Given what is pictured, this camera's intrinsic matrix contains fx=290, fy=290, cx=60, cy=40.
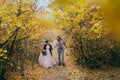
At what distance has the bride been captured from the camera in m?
15.1

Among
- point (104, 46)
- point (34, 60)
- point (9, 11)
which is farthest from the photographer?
point (34, 60)

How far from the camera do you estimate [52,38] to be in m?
20.3

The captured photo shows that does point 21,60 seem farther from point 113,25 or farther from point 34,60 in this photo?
point 113,25

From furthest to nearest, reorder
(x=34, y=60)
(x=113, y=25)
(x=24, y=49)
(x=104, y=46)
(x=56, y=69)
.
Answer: (x=34, y=60) < (x=56, y=69) < (x=104, y=46) < (x=24, y=49) < (x=113, y=25)

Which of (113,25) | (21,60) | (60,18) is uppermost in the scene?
(60,18)

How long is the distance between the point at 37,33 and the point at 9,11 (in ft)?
12.2

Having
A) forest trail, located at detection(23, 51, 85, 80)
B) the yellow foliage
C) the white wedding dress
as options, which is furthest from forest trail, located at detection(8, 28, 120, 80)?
the yellow foliage

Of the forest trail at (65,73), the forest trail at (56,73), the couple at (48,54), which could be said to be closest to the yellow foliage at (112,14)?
the forest trail at (65,73)

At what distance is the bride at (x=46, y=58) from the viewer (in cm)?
1514

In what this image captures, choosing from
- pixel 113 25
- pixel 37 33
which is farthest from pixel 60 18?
pixel 113 25

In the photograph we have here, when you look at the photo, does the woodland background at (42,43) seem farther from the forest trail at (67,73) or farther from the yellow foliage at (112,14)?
the yellow foliage at (112,14)

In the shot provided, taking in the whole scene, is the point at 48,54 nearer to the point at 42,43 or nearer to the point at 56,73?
the point at 42,43

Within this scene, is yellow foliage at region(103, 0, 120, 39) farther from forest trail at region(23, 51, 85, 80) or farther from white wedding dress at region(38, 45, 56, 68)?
white wedding dress at region(38, 45, 56, 68)

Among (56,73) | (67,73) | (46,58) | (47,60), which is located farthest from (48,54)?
(67,73)
